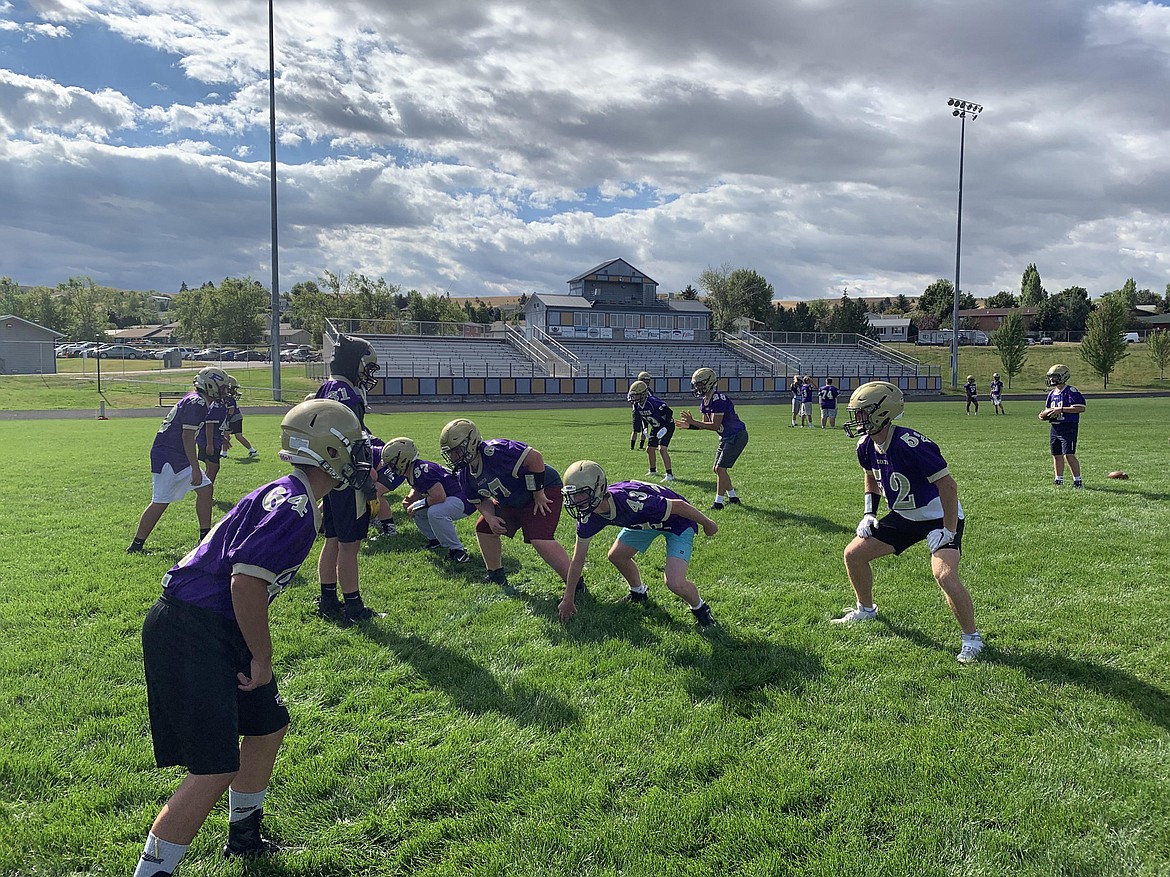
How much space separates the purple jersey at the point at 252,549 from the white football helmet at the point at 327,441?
0.56ft

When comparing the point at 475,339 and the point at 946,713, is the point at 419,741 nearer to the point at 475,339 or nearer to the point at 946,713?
the point at 946,713

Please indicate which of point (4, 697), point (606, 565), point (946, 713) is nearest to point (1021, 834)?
point (946, 713)

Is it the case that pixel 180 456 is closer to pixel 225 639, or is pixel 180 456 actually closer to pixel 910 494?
pixel 225 639

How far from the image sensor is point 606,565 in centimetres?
847

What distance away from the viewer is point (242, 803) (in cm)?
359

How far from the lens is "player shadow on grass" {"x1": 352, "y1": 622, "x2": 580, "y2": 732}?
4.92 metres

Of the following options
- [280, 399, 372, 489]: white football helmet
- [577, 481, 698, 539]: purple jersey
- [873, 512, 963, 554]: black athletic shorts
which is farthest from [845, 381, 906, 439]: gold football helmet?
[280, 399, 372, 489]: white football helmet

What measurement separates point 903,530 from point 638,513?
2.29m

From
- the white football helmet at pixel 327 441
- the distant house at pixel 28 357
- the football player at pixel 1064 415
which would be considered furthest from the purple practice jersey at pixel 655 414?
the distant house at pixel 28 357

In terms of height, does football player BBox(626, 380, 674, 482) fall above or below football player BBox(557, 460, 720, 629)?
above

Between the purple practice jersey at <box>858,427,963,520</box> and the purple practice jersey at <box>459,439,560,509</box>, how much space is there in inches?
134

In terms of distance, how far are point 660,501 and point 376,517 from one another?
4787 mm

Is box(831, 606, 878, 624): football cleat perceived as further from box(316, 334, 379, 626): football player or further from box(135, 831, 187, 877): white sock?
box(135, 831, 187, 877): white sock

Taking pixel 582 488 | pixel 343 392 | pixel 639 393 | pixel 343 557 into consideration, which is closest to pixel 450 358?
pixel 639 393
